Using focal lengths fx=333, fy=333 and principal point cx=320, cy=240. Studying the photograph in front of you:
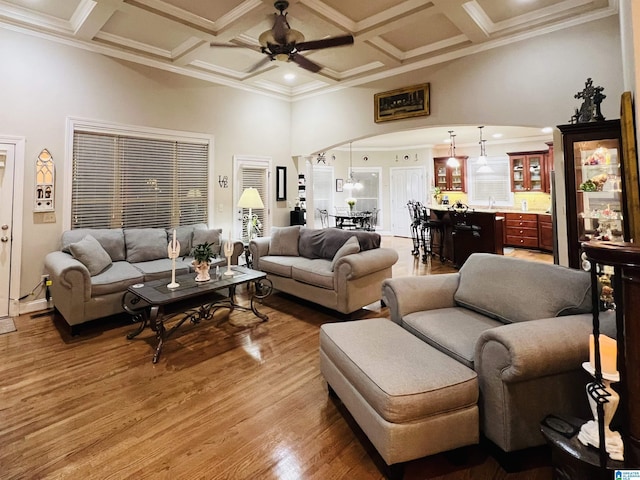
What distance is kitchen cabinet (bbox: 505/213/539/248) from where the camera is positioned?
8.10 meters

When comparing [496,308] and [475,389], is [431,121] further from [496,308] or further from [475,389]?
[475,389]

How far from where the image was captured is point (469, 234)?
249 inches

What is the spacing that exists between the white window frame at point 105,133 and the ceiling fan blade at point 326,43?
2.80m

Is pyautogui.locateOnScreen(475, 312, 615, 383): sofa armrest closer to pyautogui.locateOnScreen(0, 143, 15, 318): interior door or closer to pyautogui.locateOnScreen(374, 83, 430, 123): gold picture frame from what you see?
pyautogui.locateOnScreen(374, 83, 430, 123): gold picture frame

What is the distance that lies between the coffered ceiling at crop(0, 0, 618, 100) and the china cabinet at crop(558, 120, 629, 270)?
1809 mm

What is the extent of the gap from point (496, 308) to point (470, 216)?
437 cm

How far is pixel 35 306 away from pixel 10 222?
106cm

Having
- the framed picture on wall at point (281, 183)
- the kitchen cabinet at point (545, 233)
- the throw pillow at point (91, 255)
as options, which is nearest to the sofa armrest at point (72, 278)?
the throw pillow at point (91, 255)

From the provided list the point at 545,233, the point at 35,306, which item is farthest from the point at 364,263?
the point at 545,233

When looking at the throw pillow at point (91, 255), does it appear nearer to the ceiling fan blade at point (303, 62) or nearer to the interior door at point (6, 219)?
the interior door at point (6, 219)

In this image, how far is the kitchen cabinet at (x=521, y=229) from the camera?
8102 mm

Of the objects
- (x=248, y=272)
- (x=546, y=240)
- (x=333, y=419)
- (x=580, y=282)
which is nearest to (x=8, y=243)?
(x=248, y=272)

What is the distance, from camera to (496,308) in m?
2.36

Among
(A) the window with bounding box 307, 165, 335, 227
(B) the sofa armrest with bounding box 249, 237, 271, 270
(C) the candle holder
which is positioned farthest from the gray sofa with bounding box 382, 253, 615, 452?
(A) the window with bounding box 307, 165, 335, 227
